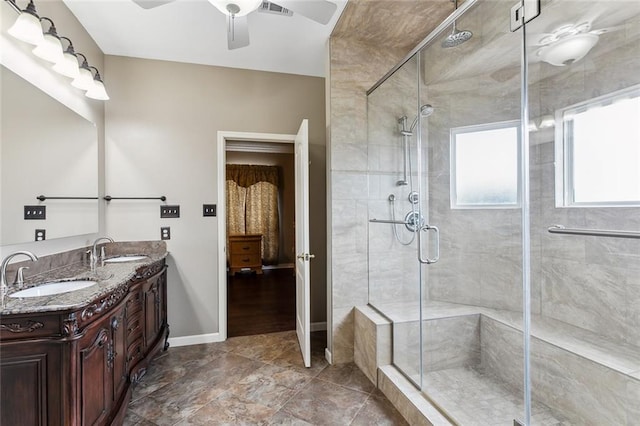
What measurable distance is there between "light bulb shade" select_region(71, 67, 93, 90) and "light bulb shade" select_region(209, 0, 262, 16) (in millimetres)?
1348

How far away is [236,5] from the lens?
148 centimetres

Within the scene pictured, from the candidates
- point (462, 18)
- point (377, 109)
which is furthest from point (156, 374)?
point (462, 18)

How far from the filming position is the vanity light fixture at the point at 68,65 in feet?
6.40

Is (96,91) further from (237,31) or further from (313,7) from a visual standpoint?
(313,7)

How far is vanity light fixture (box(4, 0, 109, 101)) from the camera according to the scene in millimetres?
1590

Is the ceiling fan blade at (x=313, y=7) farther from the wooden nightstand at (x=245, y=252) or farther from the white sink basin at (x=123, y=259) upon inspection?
the wooden nightstand at (x=245, y=252)

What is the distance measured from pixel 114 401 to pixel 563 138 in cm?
340

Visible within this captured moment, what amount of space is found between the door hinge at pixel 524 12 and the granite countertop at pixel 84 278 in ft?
8.47

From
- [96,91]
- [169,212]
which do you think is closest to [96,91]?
[96,91]

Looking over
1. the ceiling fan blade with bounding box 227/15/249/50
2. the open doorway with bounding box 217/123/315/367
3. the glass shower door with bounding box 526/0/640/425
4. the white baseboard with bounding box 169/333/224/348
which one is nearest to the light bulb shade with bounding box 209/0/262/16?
the ceiling fan blade with bounding box 227/15/249/50

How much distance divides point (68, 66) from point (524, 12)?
2.84m

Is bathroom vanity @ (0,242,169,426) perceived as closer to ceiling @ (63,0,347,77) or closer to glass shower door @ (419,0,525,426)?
glass shower door @ (419,0,525,426)

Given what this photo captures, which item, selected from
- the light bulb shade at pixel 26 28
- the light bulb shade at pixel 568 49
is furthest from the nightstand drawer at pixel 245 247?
the light bulb shade at pixel 568 49

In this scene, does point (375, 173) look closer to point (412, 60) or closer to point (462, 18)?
point (412, 60)
